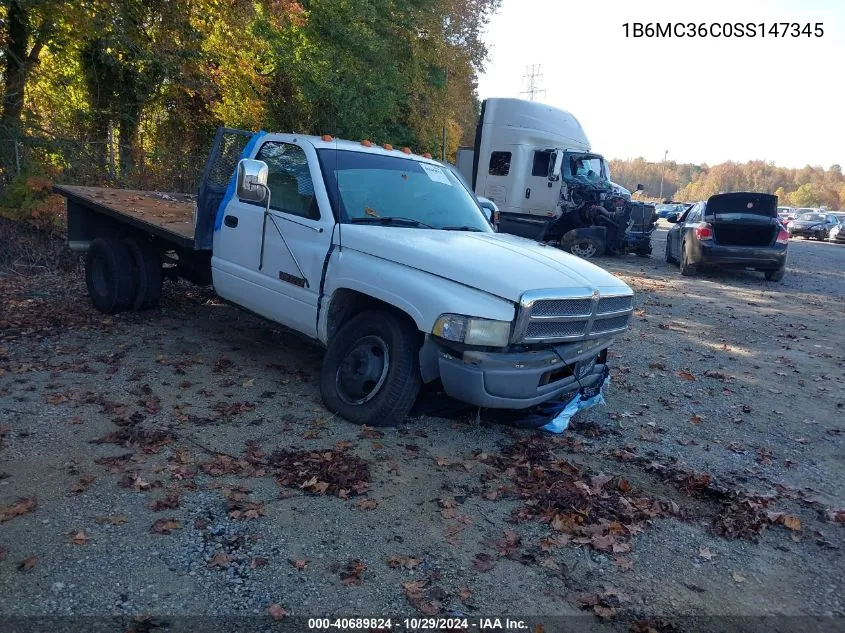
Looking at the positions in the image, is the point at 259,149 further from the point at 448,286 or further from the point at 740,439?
the point at 740,439

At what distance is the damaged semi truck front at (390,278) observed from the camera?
4.41m

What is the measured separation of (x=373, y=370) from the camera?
4891 millimetres

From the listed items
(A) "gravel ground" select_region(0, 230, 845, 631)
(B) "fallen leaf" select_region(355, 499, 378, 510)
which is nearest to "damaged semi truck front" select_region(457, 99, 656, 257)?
(A) "gravel ground" select_region(0, 230, 845, 631)

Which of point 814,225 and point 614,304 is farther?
point 814,225

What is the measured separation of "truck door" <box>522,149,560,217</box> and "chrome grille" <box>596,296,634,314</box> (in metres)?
12.1

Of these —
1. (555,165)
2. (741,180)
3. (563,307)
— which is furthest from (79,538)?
(741,180)

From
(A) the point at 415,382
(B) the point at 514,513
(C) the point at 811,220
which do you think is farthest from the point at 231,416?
(C) the point at 811,220

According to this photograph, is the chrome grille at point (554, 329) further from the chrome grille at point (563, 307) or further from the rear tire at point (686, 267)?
the rear tire at point (686, 267)

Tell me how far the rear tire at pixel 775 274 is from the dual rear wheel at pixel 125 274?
12504 mm

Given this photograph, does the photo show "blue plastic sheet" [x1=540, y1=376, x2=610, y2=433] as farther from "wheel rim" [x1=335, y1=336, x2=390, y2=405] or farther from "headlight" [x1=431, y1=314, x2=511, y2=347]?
"wheel rim" [x1=335, y1=336, x2=390, y2=405]

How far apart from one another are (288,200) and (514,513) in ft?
10.5

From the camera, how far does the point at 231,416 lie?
5094 mm

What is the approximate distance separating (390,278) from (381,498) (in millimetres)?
1485

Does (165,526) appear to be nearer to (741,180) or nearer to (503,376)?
(503,376)
